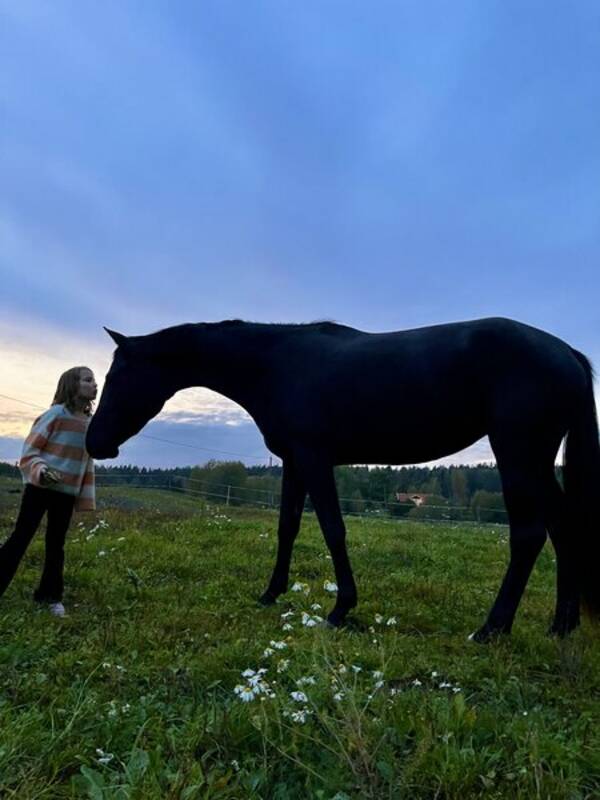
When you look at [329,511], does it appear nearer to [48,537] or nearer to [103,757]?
[48,537]

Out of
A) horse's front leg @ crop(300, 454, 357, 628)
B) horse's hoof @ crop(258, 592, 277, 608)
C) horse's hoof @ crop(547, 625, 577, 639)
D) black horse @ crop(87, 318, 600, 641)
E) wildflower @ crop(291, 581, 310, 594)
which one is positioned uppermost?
black horse @ crop(87, 318, 600, 641)

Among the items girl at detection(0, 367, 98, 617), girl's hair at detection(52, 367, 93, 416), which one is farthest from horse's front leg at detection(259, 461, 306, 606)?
girl's hair at detection(52, 367, 93, 416)

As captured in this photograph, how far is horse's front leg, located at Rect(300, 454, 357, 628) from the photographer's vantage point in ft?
15.6

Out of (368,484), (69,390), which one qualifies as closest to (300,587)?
(69,390)

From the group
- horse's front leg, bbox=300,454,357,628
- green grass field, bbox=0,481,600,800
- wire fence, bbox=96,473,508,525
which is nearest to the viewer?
green grass field, bbox=0,481,600,800

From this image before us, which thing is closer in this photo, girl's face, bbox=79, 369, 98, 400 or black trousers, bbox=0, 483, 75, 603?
black trousers, bbox=0, 483, 75, 603

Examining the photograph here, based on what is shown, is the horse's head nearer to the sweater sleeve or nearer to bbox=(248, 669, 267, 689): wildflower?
the sweater sleeve

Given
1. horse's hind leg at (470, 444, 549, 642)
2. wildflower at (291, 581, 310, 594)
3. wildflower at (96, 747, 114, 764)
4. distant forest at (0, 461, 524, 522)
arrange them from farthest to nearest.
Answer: distant forest at (0, 461, 524, 522), horse's hind leg at (470, 444, 549, 642), wildflower at (291, 581, 310, 594), wildflower at (96, 747, 114, 764)

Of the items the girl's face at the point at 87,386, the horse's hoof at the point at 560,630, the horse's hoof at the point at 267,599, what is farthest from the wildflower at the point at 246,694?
the girl's face at the point at 87,386

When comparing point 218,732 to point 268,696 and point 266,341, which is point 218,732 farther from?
point 266,341

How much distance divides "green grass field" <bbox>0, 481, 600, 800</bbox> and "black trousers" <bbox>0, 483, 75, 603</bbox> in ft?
0.64

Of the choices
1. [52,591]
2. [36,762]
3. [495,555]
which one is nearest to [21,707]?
[36,762]

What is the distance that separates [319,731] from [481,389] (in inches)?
116

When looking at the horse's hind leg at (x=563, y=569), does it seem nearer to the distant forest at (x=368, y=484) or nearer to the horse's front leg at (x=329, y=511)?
the horse's front leg at (x=329, y=511)
